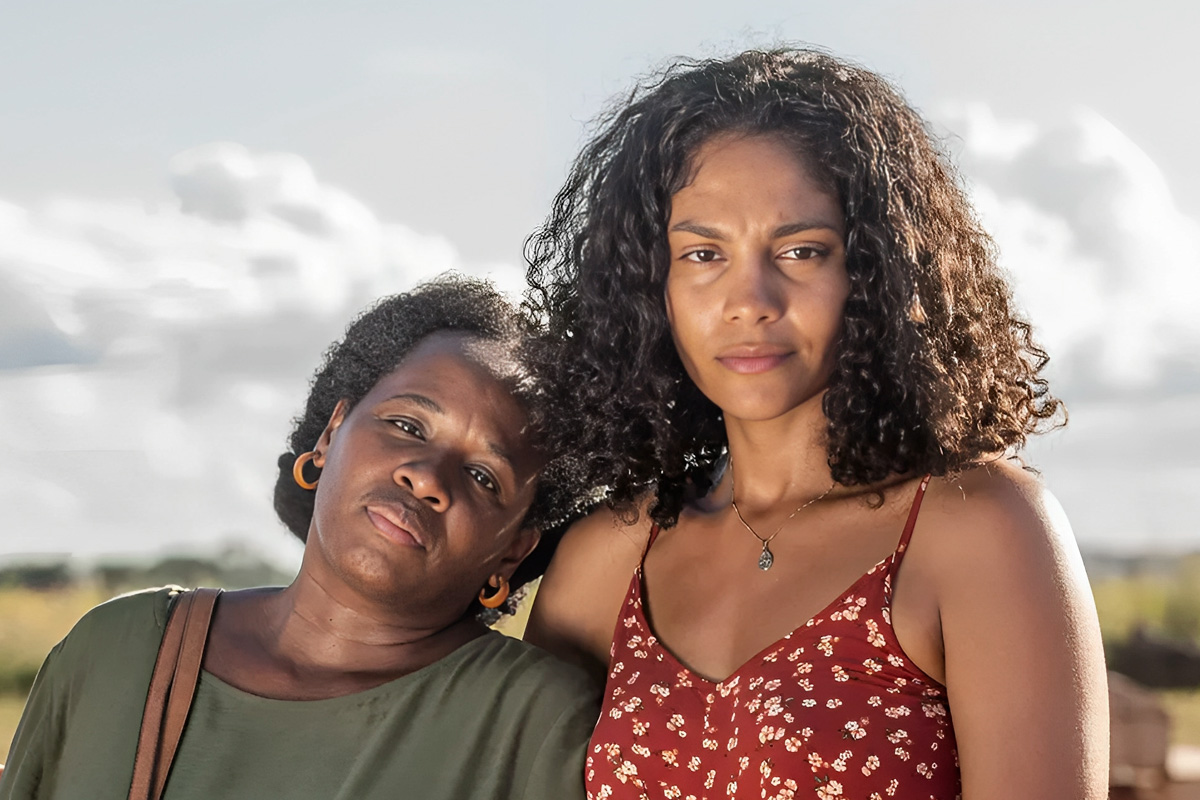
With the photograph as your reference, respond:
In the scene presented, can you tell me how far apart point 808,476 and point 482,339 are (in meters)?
0.79

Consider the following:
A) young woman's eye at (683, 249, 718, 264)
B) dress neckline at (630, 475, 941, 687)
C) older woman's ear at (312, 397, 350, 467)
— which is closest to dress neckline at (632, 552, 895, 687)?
dress neckline at (630, 475, 941, 687)

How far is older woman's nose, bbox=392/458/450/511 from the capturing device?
2.40 metres

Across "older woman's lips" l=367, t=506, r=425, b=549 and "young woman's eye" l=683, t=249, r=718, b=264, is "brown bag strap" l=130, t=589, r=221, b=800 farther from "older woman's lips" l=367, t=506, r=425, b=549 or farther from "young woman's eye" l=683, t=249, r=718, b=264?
"young woman's eye" l=683, t=249, r=718, b=264

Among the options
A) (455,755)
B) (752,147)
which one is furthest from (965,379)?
(455,755)

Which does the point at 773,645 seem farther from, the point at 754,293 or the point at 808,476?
the point at 754,293

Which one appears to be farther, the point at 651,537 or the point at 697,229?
the point at 651,537

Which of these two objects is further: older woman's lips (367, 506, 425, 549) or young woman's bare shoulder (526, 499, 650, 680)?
young woman's bare shoulder (526, 499, 650, 680)

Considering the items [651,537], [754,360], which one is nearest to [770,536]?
[651,537]

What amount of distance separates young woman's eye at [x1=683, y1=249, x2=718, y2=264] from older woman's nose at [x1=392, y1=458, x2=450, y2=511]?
67cm

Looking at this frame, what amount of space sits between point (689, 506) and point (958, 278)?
730 mm

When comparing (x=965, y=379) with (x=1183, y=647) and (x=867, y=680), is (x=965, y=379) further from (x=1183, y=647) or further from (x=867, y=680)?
(x=1183, y=647)

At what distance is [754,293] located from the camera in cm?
207

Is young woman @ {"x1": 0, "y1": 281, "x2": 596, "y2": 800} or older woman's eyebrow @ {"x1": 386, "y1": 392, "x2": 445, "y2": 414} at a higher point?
older woman's eyebrow @ {"x1": 386, "y1": 392, "x2": 445, "y2": 414}

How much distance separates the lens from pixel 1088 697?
1.89m
